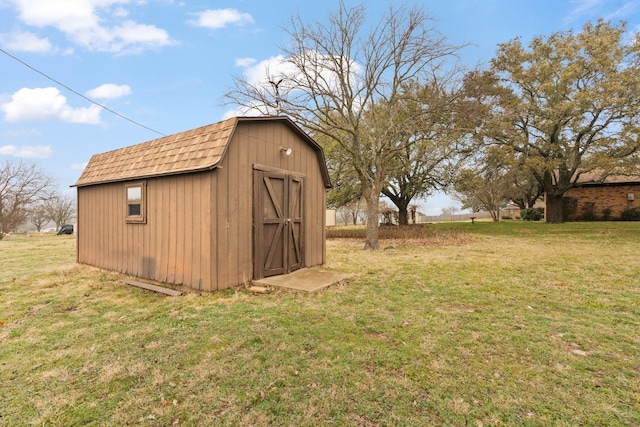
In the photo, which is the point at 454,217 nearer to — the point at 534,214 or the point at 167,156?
the point at 534,214

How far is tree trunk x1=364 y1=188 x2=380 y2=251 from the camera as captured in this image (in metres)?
10.4

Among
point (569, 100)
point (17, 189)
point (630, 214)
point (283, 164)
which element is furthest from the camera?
point (630, 214)

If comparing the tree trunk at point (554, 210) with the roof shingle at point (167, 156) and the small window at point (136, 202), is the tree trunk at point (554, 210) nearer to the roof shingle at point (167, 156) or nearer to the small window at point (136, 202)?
the roof shingle at point (167, 156)

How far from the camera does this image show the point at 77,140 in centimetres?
1164

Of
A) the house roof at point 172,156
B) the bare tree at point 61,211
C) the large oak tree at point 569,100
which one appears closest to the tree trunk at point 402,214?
the large oak tree at point 569,100

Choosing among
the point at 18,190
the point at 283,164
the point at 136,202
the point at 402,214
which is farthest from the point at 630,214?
the point at 18,190

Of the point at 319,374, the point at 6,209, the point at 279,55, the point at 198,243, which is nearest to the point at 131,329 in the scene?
the point at 198,243

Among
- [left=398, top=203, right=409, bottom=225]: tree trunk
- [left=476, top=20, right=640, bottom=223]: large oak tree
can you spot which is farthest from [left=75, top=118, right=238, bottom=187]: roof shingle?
[left=398, top=203, right=409, bottom=225]: tree trunk

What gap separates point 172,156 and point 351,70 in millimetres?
7279

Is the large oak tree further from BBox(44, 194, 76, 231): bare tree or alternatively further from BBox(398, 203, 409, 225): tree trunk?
BBox(44, 194, 76, 231): bare tree

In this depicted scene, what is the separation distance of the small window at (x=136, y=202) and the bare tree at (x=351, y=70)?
18.2 feet

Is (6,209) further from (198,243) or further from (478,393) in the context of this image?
(478,393)

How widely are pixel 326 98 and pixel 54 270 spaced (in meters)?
8.92

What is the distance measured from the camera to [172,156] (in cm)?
558
